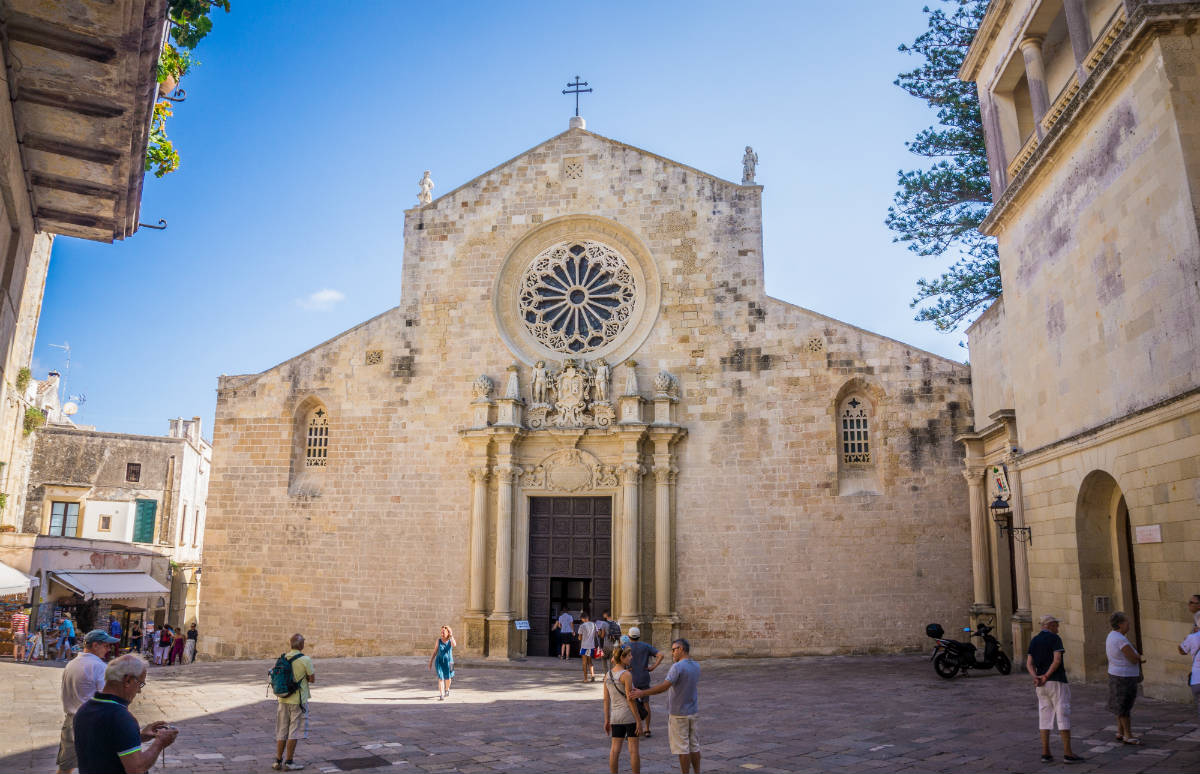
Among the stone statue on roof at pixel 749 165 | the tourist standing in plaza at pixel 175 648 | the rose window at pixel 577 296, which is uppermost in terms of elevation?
the stone statue on roof at pixel 749 165

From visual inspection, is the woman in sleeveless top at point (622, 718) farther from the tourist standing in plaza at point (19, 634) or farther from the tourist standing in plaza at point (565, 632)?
the tourist standing in plaza at point (19, 634)

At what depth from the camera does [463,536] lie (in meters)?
19.2

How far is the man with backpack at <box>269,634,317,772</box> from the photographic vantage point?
26.5ft

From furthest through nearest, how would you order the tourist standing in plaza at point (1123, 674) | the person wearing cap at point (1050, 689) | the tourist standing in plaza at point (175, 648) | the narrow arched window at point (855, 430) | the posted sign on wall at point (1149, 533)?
the tourist standing in plaza at point (175, 648) < the narrow arched window at point (855, 430) < the posted sign on wall at point (1149, 533) < the tourist standing in plaza at point (1123, 674) < the person wearing cap at point (1050, 689)

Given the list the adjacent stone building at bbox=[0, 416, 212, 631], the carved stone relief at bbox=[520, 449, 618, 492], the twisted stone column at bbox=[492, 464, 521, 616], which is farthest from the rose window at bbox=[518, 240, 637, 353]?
the adjacent stone building at bbox=[0, 416, 212, 631]

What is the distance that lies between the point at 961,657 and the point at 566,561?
848 cm

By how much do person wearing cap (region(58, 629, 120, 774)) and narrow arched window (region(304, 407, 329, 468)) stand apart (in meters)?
14.3

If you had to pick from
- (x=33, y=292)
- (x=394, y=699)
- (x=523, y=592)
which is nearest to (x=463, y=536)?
(x=523, y=592)

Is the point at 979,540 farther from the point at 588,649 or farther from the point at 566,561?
the point at 566,561

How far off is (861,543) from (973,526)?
2.32m

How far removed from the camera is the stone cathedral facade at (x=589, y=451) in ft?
58.6

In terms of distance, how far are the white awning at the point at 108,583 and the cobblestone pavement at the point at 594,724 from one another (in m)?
8.32

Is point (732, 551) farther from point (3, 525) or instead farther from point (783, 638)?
point (3, 525)

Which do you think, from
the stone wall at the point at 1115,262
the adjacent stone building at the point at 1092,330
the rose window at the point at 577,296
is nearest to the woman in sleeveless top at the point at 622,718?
the adjacent stone building at the point at 1092,330
